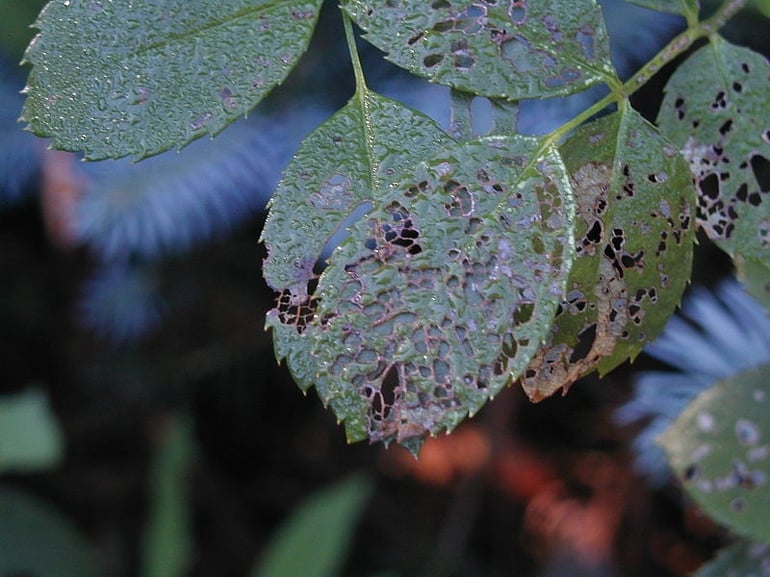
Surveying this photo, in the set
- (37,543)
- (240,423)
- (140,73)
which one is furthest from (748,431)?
(37,543)

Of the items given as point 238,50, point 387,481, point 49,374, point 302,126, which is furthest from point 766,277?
point 49,374

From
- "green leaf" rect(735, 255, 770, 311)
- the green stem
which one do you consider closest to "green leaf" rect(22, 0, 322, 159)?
the green stem

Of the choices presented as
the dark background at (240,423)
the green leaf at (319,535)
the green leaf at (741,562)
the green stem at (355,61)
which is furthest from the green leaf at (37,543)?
the green stem at (355,61)

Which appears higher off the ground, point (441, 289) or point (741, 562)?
point (441, 289)

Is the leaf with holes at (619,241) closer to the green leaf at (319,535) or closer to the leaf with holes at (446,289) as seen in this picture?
the leaf with holes at (446,289)

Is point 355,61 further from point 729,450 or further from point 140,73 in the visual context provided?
point 729,450
